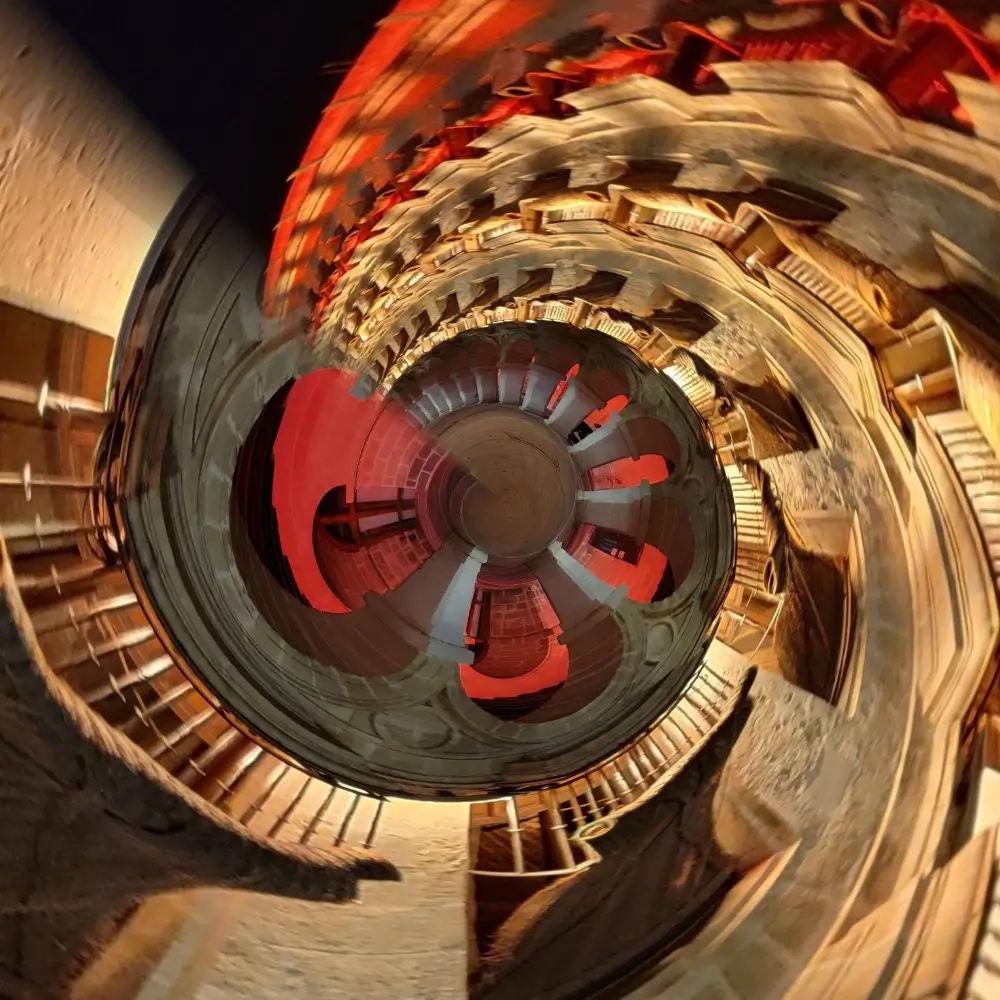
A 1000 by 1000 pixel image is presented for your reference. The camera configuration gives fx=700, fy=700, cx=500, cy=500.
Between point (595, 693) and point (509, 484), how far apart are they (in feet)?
2.39

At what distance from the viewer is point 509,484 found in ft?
6.79

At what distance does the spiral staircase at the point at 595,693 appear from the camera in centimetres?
64

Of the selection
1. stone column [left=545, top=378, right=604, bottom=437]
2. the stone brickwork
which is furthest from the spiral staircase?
stone column [left=545, top=378, right=604, bottom=437]

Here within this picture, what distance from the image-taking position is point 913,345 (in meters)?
0.79

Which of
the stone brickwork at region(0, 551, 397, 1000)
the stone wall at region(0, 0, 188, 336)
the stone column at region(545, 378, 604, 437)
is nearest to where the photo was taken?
the stone wall at region(0, 0, 188, 336)

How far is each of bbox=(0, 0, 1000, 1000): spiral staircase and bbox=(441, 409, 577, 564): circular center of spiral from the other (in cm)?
55

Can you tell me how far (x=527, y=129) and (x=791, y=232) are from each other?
339mm

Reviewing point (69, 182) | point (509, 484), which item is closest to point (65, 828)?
point (69, 182)

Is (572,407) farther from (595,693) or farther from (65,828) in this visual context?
(65,828)

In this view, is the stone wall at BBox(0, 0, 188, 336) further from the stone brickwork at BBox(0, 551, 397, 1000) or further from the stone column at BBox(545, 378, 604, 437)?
the stone column at BBox(545, 378, 604, 437)

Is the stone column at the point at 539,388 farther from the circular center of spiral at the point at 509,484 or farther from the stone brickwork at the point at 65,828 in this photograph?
the stone brickwork at the point at 65,828

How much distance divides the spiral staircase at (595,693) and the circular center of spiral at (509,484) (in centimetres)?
55

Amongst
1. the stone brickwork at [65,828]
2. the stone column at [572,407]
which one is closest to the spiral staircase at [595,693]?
the stone brickwork at [65,828]

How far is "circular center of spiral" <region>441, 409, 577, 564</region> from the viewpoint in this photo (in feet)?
6.60
